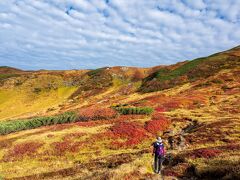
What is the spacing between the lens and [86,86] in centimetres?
15362

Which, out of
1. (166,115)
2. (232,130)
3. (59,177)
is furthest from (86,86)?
(59,177)

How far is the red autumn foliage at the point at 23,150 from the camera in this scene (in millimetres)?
41531

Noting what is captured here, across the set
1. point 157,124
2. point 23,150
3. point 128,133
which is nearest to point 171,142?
point 128,133

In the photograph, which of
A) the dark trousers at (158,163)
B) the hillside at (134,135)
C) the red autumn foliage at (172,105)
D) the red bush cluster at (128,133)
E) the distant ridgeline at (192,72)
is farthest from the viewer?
the distant ridgeline at (192,72)

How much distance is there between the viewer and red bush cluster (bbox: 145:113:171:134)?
5102 centimetres

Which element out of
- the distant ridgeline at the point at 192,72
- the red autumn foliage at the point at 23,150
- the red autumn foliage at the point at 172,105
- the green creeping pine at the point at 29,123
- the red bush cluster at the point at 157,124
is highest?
the distant ridgeline at the point at 192,72

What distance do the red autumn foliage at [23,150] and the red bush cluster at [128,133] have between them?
11.5 m

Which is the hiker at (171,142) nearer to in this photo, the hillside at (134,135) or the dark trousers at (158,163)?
the hillside at (134,135)

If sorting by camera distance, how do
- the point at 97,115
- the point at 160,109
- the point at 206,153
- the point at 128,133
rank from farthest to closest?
the point at 160,109, the point at 97,115, the point at 128,133, the point at 206,153

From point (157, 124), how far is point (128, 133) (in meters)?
7.46

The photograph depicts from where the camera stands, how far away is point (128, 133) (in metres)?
48.2

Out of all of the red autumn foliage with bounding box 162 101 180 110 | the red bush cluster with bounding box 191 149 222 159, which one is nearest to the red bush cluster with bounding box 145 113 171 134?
the red autumn foliage with bounding box 162 101 180 110

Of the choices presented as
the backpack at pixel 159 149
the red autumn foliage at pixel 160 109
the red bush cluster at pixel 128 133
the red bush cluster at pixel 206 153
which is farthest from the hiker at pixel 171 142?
the red autumn foliage at pixel 160 109

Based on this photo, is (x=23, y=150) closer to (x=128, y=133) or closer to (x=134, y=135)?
(x=128, y=133)
